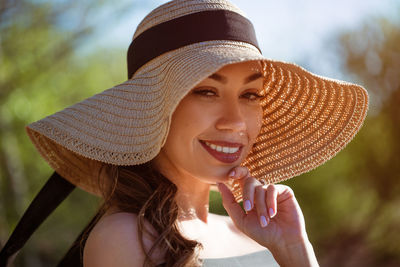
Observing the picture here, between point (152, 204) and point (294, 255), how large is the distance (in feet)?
2.10

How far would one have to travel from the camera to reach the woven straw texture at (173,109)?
1.67 metres

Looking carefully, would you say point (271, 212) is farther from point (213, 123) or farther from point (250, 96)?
point (250, 96)

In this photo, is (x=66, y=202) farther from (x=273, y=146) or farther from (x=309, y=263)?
(x=309, y=263)

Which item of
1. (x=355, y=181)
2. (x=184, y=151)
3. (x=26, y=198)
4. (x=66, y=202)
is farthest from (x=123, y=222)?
(x=355, y=181)

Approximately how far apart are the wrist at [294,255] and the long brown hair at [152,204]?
35 cm

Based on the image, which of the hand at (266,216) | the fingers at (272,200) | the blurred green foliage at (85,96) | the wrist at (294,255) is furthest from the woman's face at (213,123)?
the blurred green foliage at (85,96)

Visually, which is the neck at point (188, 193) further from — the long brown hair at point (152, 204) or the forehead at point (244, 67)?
the forehead at point (244, 67)

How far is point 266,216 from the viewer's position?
169cm

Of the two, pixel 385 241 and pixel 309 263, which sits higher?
pixel 309 263

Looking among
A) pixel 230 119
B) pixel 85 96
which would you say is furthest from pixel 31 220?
pixel 85 96

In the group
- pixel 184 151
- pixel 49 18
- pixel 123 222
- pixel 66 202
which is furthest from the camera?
pixel 66 202

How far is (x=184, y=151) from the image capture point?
5.97 feet

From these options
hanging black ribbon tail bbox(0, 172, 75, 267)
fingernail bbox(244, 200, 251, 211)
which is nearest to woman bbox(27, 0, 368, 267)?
fingernail bbox(244, 200, 251, 211)

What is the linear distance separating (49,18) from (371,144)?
14.1ft
